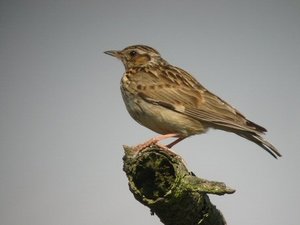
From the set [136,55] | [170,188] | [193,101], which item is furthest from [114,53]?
[170,188]

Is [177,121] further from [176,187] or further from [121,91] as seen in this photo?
[176,187]

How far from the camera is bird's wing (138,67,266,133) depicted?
827 centimetres

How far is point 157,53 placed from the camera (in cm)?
1096

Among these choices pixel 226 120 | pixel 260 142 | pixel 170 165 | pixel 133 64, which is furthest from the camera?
pixel 133 64

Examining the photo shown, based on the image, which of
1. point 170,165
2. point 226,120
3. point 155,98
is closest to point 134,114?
point 155,98

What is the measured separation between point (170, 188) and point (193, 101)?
4.93m

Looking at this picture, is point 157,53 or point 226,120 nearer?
point 226,120

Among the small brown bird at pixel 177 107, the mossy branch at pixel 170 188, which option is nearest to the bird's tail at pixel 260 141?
the small brown bird at pixel 177 107

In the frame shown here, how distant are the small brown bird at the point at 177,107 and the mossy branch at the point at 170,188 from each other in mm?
2944

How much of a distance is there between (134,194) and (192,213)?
60 cm

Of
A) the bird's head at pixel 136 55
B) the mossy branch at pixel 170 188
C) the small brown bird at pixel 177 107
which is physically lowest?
the mossy branch at pixel 170 188

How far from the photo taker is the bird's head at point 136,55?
1070 centimetres

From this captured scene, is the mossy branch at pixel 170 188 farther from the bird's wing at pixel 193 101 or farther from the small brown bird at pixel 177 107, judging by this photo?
the bird's wing at pixel 193 101

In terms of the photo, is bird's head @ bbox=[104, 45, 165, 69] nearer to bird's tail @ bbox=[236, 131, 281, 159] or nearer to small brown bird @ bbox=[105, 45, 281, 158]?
small brown bird @ bbox=[105, 45, 281, 158]
